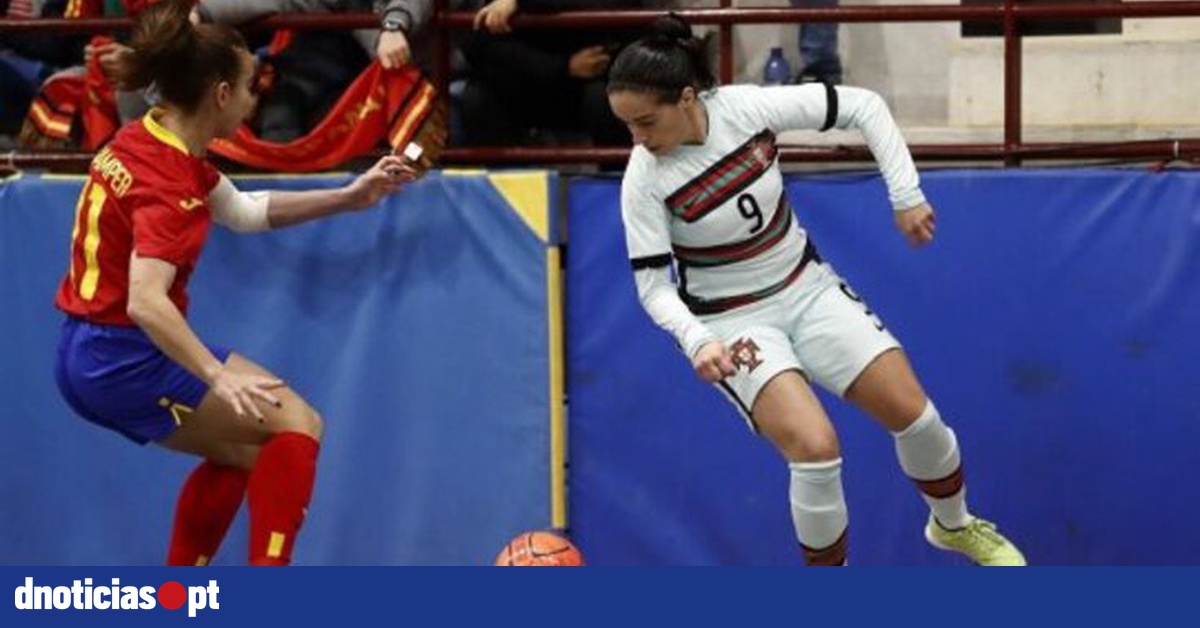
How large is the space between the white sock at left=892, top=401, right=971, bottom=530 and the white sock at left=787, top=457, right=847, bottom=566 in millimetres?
261

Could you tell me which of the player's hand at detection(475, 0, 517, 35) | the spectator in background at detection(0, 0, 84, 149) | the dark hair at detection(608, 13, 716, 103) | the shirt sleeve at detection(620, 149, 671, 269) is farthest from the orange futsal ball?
the spectator in background at detection(0, 0, 84, 149)

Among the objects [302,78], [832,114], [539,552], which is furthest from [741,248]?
[302,78]

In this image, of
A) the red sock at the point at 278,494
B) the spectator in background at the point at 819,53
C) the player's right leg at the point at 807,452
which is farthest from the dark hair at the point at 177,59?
the spectator in background at the point at 819,53

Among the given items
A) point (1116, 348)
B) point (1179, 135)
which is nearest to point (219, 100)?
point (1116, 348)

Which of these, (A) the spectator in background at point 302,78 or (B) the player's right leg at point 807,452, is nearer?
(B) the player's right leg at point 807,452

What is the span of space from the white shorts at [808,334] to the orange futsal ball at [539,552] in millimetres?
640

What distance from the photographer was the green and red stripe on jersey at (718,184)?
6469 millimetres

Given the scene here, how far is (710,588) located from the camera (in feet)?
16.8

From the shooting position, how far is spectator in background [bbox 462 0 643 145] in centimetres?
743

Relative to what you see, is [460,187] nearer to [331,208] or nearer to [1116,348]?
[331,208]

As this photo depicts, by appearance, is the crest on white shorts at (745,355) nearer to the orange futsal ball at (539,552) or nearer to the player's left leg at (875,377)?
the player's left leg at (875,377)

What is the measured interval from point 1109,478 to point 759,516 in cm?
112

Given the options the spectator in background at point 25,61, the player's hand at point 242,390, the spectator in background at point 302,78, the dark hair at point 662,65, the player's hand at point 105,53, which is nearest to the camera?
the player's hand at point 242,390

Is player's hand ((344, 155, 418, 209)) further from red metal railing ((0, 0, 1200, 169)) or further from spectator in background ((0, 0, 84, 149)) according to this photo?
spectator in background ((0, 0, 84, 149))
